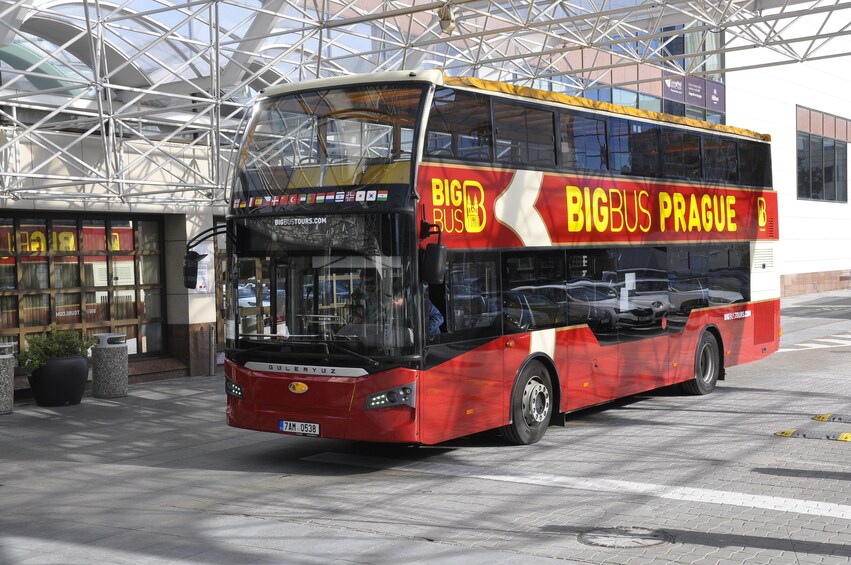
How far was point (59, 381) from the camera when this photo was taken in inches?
636

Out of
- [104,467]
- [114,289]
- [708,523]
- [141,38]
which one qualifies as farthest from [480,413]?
[141,38]

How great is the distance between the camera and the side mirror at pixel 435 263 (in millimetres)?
10094

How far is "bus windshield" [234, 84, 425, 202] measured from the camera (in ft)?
34.5

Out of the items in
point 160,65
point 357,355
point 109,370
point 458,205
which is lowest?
point 109,370

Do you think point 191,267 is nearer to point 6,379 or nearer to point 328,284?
point 328,284

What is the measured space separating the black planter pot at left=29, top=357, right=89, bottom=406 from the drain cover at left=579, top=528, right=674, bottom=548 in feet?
34.5

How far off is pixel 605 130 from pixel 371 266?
467cm

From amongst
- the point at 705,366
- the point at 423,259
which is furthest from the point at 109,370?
the point at 705,366

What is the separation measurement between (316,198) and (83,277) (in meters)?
9.13

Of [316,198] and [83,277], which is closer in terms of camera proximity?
[316,198]

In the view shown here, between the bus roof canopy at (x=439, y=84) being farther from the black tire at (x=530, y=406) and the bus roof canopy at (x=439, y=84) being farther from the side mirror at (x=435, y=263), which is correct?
the black tire at (x=530, y=406)

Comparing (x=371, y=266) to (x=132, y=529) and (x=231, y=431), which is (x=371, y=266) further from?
(x=231, y=431)

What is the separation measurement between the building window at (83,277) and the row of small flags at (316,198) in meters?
7.65

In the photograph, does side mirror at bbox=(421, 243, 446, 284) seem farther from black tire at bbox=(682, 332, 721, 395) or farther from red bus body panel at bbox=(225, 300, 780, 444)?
black tire at bbox=(682, 332, 721, 395)
